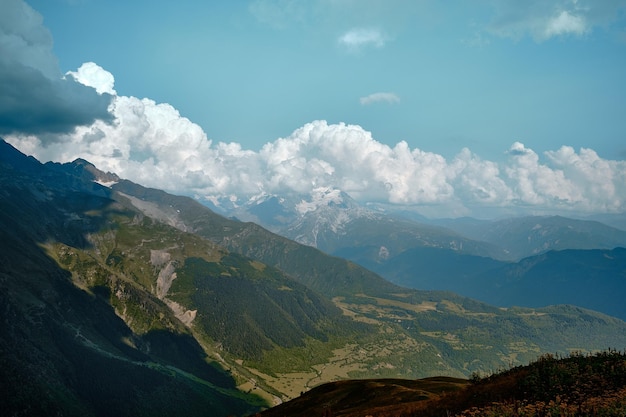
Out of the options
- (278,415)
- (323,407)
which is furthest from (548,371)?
(278,415)

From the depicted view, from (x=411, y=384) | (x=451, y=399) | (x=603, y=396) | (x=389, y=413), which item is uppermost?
(x=603, y=396)

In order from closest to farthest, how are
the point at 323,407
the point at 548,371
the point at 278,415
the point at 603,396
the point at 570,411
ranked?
1. the point at 570,411
2. the point at 603,396
3. the point at 548,371
4. the point at 323,407
5. the point at 278,415

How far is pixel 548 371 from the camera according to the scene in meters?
53.4

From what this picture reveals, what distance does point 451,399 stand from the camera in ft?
199

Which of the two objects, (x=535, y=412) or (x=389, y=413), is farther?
(x=389, y=413)

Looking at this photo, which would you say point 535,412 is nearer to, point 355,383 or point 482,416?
point 482,416

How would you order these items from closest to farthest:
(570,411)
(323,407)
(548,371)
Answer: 1. (570,411)
2. (548,371)
3. (323,407)

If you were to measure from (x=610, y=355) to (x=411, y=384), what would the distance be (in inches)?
2711

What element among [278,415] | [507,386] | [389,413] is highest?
[507,386]

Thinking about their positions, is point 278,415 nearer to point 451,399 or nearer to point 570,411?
point 451,399

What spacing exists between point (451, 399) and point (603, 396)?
22.2 metres

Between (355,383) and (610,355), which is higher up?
(610,355)

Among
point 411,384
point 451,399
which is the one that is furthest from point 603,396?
point 411,384

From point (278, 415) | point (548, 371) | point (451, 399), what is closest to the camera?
point (548, 371)
